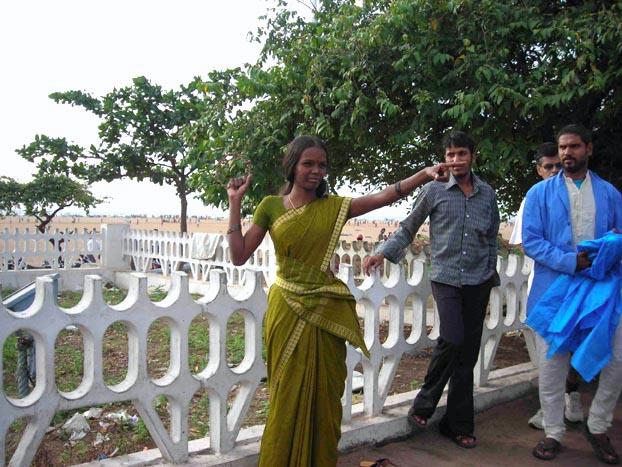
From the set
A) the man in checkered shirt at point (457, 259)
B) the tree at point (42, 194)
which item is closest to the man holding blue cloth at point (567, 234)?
the man in checkered shirt at point (457, 259)

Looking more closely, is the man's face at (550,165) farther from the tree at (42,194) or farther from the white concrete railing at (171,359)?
the tree at (42,194)

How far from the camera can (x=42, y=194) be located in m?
20.1

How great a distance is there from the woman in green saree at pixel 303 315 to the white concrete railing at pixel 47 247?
1283 cm

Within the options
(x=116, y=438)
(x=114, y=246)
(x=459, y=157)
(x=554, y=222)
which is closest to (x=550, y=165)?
(x=554, y=222)

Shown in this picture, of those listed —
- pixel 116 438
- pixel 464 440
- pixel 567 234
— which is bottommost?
pixel 116 438

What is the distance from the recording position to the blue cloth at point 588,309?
118 inches

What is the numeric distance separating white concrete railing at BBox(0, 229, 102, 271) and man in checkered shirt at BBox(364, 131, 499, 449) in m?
12.7

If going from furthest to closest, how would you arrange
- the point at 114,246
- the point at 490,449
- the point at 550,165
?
the point at 114,246, the point at 550,165, the point at 490,449

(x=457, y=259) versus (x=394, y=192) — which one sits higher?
(x=394, y=192)

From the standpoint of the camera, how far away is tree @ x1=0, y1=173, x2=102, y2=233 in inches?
790

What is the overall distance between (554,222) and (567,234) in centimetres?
10

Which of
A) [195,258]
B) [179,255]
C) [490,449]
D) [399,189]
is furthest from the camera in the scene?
[179,255]

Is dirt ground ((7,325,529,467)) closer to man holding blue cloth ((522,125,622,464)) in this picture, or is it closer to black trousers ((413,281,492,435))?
black trousers ((413,281,492,435))

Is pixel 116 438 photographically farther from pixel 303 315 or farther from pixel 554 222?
pixel 554 222
